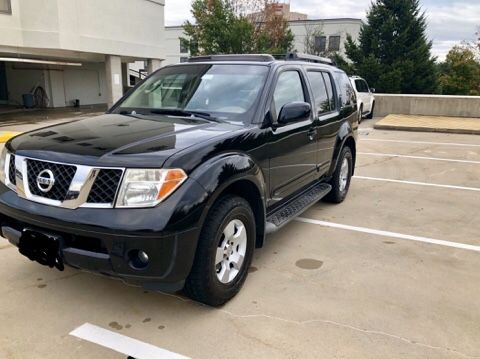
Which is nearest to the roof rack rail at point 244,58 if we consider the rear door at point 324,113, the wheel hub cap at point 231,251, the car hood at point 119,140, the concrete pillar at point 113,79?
the rear door at point 324,113

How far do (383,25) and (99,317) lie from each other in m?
26.4

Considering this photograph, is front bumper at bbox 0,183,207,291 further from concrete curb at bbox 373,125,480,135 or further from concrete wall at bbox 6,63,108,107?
concrete wall at bbox 6,63,108,107

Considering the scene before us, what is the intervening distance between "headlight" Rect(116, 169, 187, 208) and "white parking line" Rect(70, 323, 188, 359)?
0.93 meters

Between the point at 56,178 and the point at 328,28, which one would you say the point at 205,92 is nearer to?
the point at 56,178

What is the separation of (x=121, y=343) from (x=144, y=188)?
3.45ft

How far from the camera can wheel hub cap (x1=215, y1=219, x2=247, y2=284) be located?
3.25 meters

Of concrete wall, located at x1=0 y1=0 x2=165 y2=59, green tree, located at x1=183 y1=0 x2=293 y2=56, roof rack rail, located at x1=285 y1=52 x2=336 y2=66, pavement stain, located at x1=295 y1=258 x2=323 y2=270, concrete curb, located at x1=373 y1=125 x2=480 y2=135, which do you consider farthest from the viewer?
green tree, located at x1=183 y1=0 x2=293 y2=56

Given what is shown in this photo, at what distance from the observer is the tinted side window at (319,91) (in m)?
5.07

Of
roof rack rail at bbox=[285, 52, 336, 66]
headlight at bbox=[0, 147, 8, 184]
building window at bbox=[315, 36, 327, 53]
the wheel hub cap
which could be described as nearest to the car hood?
headlight at bbox=[0, 147, 8, 184]

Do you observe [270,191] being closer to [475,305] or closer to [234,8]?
[475,305]

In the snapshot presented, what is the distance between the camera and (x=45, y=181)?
116 inches

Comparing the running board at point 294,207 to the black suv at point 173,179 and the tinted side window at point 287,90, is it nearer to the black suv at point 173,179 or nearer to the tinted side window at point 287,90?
the black suv at point 173,179

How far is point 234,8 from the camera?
1201 inches

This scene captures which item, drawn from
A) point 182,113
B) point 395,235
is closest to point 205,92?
point 182,113
